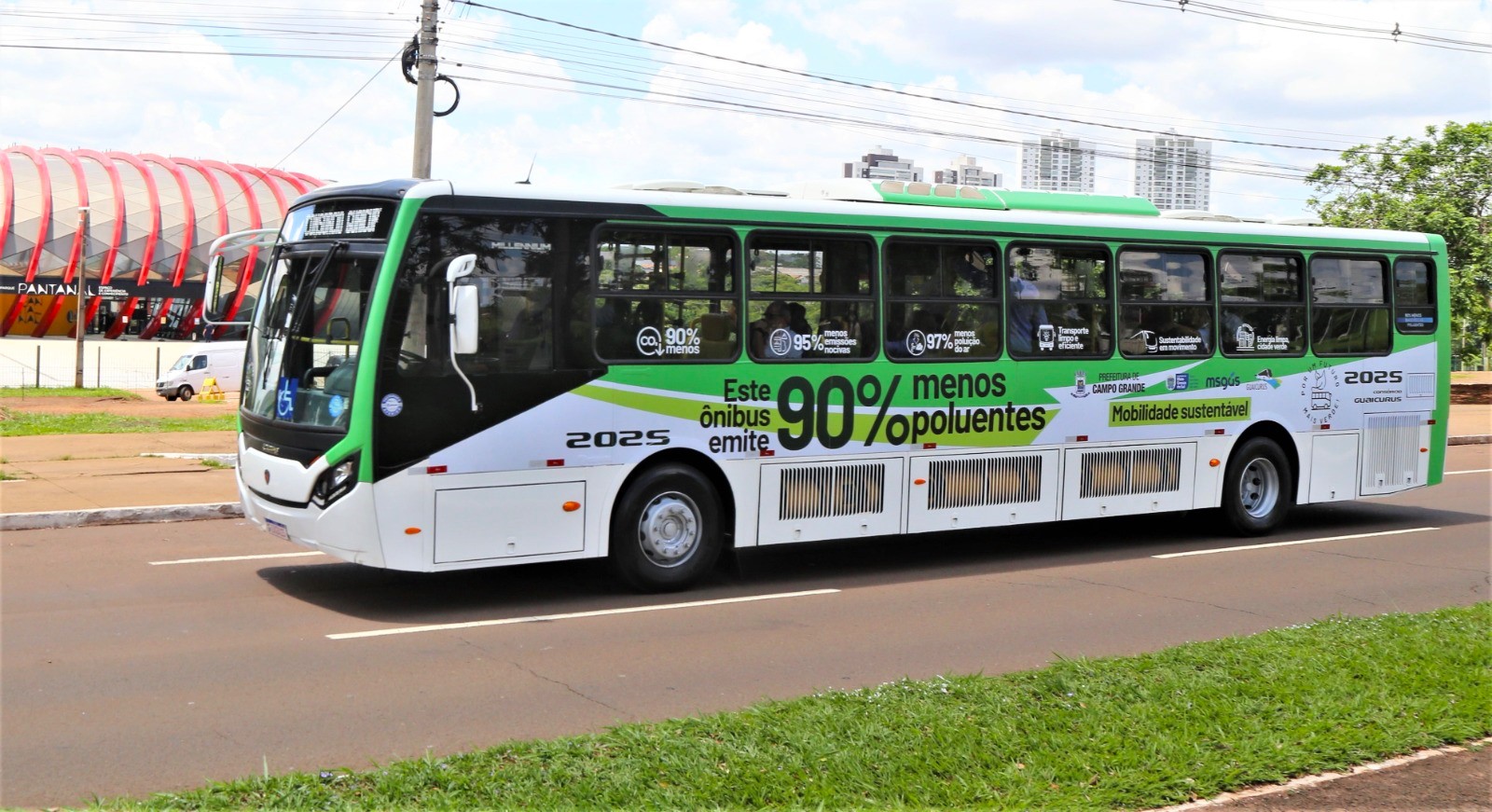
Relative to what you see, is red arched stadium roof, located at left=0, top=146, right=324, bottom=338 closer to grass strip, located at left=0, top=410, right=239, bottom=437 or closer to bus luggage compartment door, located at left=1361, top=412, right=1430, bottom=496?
grass strip, located at left=0, top=410, right=239, bottom=437

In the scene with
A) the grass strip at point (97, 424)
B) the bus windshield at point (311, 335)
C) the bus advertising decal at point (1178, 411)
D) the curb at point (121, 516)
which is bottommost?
the curb at point (121, 516)

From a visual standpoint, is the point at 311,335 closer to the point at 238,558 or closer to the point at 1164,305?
the point at 238,558

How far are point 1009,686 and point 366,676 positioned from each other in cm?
347

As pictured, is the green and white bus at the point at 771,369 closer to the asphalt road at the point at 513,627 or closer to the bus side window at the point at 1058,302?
the bus side window at the point at 1058,302

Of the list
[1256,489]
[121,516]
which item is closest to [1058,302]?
[1256,489]

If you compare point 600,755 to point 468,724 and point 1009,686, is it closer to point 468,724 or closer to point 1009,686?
point 468,724

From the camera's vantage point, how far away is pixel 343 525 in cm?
902

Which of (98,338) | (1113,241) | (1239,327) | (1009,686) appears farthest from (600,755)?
(98,338)

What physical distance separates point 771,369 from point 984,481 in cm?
232

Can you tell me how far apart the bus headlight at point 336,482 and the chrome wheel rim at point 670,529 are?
2107 millimetres

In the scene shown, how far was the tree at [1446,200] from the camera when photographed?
34.8 metres

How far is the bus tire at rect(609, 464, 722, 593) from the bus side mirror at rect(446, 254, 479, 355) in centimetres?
176

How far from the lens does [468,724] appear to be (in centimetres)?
668

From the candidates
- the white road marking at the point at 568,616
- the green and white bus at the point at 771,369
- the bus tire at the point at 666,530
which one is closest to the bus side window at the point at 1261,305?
the green and white bus at the point at 771,369
